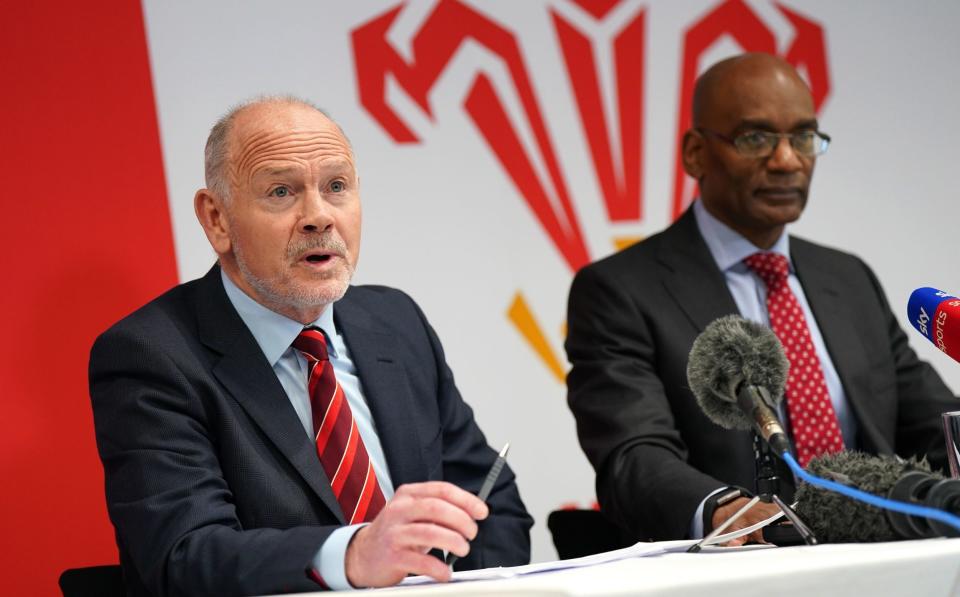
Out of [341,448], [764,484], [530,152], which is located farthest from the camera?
[530,152]

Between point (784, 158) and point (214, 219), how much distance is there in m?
1.66

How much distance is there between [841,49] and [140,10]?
8.63ft

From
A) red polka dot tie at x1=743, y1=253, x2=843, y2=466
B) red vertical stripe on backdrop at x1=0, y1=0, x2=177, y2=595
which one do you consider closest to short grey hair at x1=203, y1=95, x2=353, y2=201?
red vertical stripe on backdrop at x1=0, y1=0, x2=177, y2=595

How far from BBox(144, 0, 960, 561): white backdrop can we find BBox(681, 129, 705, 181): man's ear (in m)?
0.54

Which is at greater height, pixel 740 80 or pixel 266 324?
pixel 740 80

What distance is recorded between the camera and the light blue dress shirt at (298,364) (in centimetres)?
241

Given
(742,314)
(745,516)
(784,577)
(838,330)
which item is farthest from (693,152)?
(784,577)

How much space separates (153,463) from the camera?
6.82 feet

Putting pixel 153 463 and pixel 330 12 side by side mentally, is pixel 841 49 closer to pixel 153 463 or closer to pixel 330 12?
pixel 330 12

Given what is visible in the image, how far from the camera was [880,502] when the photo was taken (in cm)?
153

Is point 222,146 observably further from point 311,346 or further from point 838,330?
point 838,330

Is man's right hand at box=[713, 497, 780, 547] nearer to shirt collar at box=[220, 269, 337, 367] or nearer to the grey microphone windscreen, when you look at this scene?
the grey microphone windscreen

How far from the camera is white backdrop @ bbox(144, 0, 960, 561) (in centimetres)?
346

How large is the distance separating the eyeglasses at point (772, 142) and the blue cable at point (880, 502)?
1816 mm
